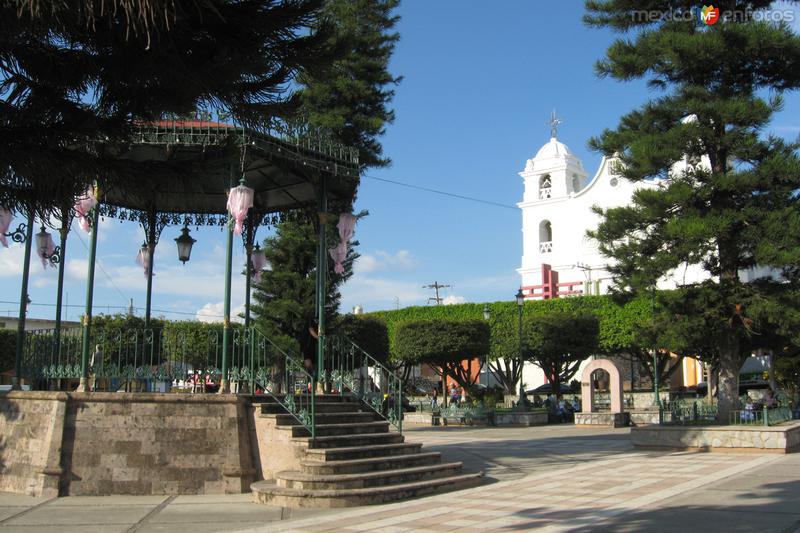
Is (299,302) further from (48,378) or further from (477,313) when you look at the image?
(477,313)

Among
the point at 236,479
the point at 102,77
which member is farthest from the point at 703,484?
the point at 102,77

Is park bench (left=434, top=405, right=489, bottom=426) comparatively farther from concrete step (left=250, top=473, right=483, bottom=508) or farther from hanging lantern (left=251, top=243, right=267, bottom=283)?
concrete step (left=250, top=473, right=483, bottom=508)

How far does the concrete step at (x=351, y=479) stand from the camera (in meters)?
8.90

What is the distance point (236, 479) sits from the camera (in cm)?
980

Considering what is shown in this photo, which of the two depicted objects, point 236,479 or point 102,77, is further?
point 236,479

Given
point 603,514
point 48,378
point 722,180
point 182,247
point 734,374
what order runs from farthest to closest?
point 734,374 < point 722,180 < point 182,247 < point 48,378 < point 603,514

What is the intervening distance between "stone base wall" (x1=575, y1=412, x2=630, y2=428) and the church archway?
39cm

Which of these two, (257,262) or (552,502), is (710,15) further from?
(552,502)

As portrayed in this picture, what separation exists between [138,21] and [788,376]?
39.7m

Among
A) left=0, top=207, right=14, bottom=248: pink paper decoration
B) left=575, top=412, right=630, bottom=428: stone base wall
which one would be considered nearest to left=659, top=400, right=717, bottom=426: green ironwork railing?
left=575, top=412, right=630, bottom=428: stone base wall

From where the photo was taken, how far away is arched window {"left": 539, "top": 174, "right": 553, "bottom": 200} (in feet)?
187

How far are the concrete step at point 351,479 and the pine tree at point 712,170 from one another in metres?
8.29

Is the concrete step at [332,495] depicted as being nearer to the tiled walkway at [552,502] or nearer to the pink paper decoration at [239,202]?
the tiled walkway at [552,502]

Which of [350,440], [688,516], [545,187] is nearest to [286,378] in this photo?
[350,440]
